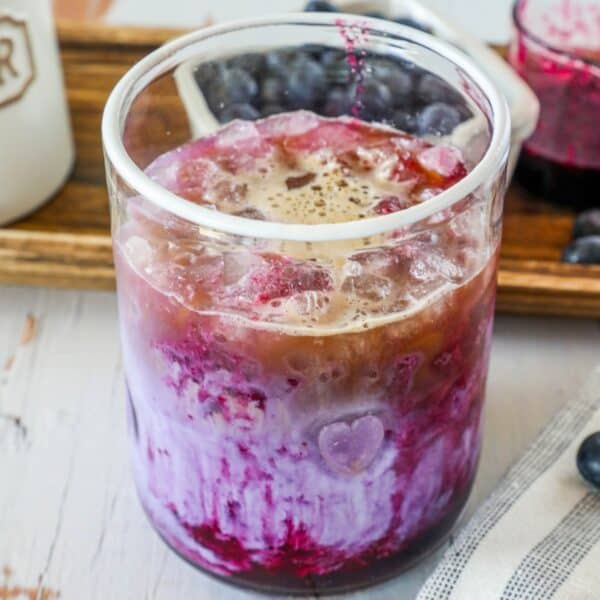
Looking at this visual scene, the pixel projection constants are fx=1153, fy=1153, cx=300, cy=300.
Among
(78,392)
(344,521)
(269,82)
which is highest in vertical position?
(269,82)

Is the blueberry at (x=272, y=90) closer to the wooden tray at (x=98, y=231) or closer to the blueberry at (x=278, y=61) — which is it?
the blueberry at (x=278, y=61)

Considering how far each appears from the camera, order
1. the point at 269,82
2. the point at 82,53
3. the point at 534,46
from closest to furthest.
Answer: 1. the point at 269,82
2. the point at 534,46
3. the point at 82,53

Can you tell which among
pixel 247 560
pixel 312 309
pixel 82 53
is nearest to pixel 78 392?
pixel 247 560

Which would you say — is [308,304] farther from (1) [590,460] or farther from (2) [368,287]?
(1) [590,460]

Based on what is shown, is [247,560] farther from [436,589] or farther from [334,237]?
[334,237]

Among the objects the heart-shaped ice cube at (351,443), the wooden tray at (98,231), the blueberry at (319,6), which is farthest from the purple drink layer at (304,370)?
the blueberry at (319,6)

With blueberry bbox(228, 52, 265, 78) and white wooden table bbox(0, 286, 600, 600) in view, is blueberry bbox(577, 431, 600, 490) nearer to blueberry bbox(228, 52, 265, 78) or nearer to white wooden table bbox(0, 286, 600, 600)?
white wooden table bbox(0, 286, 600, 600)
